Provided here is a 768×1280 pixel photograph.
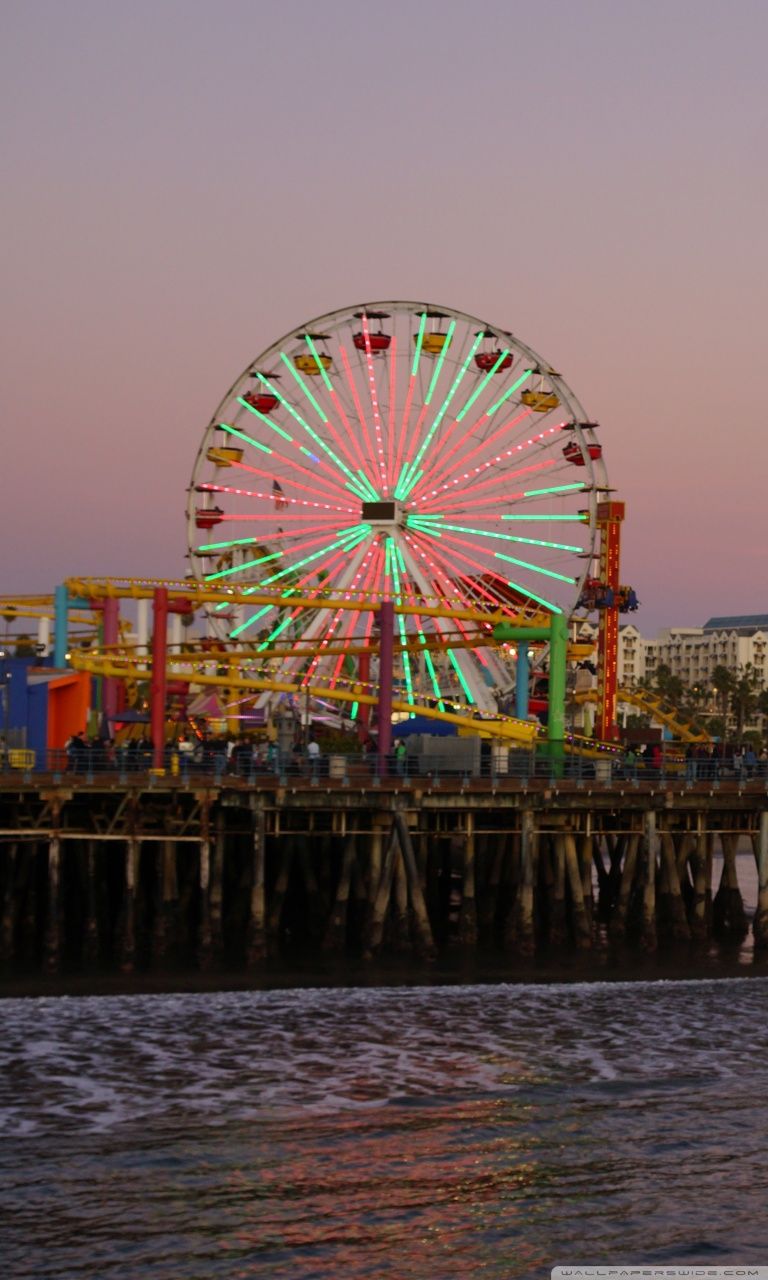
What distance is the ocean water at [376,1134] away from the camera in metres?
23.5

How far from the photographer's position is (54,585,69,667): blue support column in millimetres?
54312

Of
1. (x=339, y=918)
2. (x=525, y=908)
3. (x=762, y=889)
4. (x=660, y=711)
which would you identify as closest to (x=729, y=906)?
(x=762, y=889)

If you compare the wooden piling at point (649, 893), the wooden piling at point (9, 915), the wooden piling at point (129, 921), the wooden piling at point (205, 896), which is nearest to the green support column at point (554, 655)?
the wooden piling at point (649, 893)

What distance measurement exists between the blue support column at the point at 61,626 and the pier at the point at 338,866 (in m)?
7.54

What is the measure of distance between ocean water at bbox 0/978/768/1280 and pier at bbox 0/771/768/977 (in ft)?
13.5

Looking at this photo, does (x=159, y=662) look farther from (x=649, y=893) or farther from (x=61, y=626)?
(x=649, y=893)

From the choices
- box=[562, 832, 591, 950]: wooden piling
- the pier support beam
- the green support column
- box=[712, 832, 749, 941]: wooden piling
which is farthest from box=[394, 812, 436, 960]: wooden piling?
the green support column

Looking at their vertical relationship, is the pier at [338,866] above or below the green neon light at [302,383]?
below

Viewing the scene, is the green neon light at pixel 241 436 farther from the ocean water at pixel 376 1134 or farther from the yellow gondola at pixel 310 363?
the ocean water at pixel 376 1134

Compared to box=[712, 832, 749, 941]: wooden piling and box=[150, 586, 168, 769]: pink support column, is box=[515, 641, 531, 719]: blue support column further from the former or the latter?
box=[150, 586, 168, 769]: pink support column

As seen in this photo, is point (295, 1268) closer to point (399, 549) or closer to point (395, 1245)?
point (395, 1245)

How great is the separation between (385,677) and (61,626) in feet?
34.4

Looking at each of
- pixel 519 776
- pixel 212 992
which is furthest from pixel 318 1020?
pixel 519 776

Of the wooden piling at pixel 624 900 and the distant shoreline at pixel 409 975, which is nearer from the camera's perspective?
the distant shoreline at pixel 409 975
